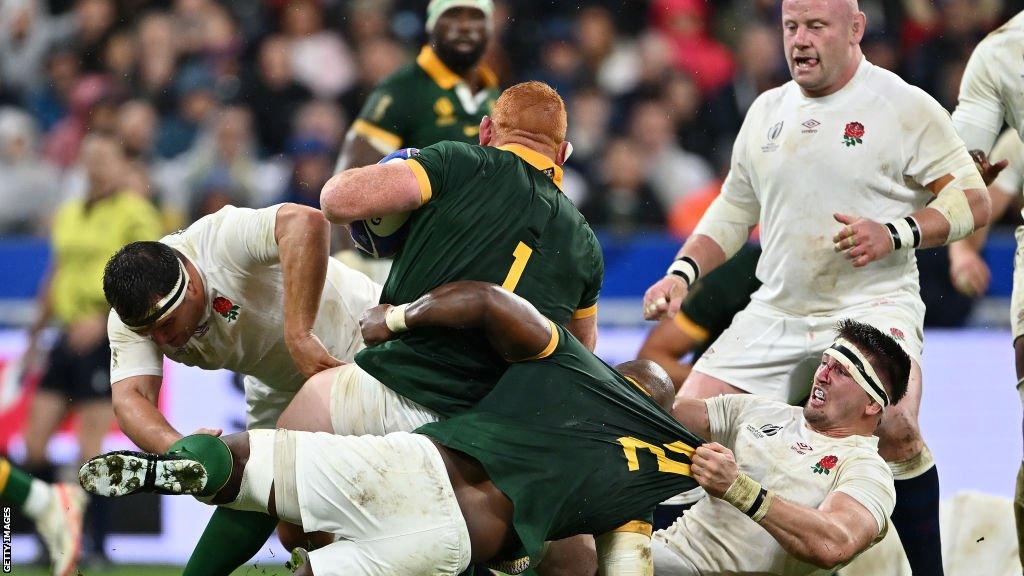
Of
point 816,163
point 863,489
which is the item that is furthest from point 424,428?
point 816,163

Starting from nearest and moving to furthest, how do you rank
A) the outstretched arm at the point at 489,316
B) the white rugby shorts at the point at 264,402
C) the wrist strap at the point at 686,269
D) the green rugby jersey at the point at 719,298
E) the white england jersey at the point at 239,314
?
the outstretched arm at the point at 489,316
the white england jersey at the point at 239,314
the white rugby shorts at the point at 264,402
the wrist strap at the point at 686,269
the green rugby jersey at the point at 719,298

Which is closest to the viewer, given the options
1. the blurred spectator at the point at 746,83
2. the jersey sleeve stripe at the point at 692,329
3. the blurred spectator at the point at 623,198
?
the jersey sleeve stripe at the point at 692,329

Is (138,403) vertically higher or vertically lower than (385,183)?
lower

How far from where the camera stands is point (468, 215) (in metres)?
4.43

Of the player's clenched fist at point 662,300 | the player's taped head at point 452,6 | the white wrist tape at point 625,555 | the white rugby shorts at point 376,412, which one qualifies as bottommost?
the white wrist tape at point 625,555

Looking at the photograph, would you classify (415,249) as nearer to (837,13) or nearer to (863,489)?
(863,489)

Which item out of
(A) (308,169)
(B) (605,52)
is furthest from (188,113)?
(B) (605,52)

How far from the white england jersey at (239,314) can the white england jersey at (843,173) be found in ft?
5.67

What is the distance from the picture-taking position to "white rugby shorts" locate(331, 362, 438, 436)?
14.8 feet

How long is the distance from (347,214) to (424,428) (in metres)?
0.67

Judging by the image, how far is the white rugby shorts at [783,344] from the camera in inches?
214

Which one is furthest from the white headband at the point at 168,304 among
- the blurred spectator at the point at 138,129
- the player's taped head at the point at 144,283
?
the blurred spectator at the point at 138,129

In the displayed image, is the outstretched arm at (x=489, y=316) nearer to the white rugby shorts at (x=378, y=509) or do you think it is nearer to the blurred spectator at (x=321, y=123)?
the white rugby shorts at (x=378, y=509)

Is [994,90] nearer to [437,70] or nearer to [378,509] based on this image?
[437,70]
